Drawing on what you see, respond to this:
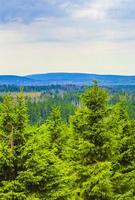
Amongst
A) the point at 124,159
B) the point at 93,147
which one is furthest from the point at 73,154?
the point at 124,159

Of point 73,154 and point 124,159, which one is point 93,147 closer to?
point 73,154

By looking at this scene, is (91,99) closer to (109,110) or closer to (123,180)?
(109,110)

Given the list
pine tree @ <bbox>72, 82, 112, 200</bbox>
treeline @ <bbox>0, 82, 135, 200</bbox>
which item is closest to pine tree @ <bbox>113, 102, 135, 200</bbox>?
treeline @ <bbox>0, 82, 135, 200</bbox>

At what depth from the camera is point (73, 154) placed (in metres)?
26.6

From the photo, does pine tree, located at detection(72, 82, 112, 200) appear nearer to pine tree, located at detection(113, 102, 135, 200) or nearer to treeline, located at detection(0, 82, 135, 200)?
treeline, located at detection(0, 82, 135, 200)

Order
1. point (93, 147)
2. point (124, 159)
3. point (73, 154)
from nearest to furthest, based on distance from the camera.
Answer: point (93, 147)
point (73, 154)
point (124, 159)

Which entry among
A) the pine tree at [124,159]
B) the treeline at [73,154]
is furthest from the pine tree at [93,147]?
the pine tree at [124,159]

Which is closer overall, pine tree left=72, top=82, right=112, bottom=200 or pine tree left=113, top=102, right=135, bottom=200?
pine tree left=72, top=82, right=112, bottom=200

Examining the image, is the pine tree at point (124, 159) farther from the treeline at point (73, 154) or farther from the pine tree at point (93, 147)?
the pine tree at point (93, 147)

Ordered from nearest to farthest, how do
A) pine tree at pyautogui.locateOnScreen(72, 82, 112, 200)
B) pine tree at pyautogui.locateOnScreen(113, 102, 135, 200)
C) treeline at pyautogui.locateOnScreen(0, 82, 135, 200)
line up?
1. treeline at pyautogui.locateOnScreen(0, 82, 135, 200)
2. pine tree at pyautogui.locateOnScreen(72, 82, 112, 200)
3. pine tree at pyautogui.locateOnScreen(113, 102, 135, 200)

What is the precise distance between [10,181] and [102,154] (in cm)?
860

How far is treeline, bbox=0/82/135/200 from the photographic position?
19.0 meters

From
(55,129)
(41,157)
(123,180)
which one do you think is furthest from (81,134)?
(55,129)

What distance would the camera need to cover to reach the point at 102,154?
26.1 meters
